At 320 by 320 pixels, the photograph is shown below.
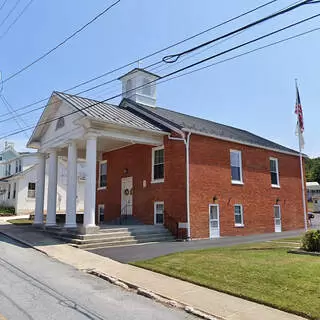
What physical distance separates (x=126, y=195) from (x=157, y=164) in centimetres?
345

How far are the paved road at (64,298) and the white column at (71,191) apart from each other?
6732mm

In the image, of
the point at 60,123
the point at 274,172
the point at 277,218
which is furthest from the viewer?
the point at 274,172

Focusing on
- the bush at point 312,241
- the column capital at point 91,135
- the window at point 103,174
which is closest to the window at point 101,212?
the window at point 103,174

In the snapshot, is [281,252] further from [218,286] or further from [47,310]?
[47,310]

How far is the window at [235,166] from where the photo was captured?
20656 mm

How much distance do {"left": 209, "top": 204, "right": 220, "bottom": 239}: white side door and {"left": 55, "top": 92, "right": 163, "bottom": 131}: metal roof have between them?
5.17 metres

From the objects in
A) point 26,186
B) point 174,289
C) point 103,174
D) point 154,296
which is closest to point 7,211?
point 26,186

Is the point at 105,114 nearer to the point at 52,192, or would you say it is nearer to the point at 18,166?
the point at 52,192

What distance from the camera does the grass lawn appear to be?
665 cm

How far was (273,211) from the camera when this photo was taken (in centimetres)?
2306

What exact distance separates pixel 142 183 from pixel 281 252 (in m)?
10.0

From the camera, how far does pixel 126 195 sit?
21500mm

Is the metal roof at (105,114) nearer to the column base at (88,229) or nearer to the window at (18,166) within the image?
the column base at (88,229)

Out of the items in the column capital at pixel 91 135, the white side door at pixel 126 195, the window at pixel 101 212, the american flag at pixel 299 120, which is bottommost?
the window at pixel 101 212
